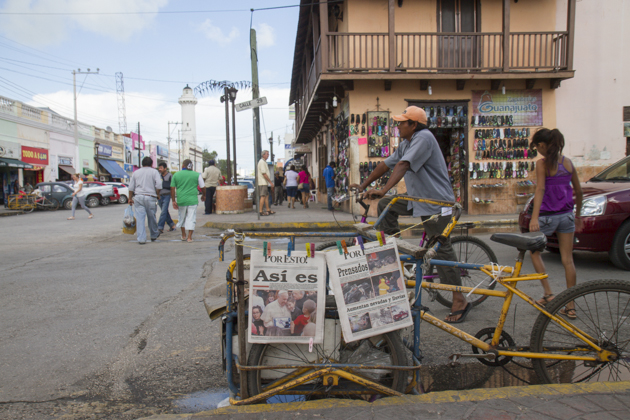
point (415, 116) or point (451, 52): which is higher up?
point (451, 52)

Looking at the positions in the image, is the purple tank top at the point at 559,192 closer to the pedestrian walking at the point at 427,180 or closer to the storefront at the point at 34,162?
the pedestrian walking at the point at 427,180

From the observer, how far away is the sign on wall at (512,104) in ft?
44.6

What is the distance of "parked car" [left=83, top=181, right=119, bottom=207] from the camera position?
2581 centimetres

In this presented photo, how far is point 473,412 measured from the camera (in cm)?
219

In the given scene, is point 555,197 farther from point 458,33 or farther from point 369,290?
point 458,33

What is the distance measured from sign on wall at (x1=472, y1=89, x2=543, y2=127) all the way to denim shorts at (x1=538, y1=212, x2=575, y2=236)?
34.5 feet

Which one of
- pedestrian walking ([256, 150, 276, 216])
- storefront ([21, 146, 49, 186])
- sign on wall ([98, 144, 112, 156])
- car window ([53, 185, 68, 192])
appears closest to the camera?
pedestrian walking ([256, 150, 276, 216])

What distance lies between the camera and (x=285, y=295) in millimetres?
2328

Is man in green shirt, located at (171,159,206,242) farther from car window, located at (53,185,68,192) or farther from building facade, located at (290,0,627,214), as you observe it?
car window, located at (53,185,68,192)

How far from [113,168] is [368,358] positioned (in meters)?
46.3

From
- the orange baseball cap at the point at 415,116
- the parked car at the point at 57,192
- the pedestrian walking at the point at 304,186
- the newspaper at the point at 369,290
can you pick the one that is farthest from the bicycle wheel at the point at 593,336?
the parked car at the point at 57,192

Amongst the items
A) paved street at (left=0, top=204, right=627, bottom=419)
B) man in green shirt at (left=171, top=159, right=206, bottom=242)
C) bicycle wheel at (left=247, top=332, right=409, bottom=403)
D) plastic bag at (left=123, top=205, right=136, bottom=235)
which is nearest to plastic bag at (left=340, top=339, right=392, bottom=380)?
bicycle wheel at (left=247, top=332, right=409, bottom=403)

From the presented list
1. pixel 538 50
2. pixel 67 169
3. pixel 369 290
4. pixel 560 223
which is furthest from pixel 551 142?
pixel 67 169

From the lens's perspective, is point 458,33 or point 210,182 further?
point 210,182
